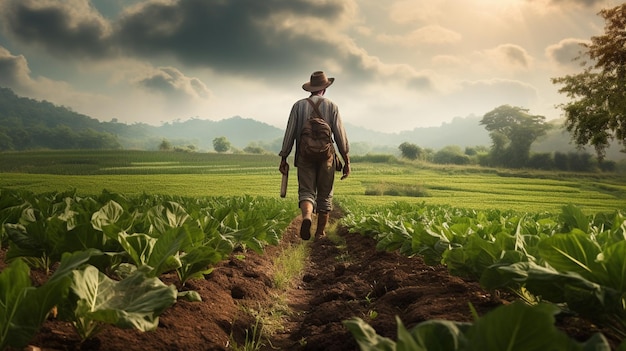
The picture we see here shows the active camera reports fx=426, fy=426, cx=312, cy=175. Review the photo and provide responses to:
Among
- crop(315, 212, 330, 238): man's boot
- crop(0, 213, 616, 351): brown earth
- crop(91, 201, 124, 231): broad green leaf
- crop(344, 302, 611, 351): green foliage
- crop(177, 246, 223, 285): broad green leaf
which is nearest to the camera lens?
crop(344, 302, 611, 351): green foliage

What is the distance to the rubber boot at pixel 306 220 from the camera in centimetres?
632

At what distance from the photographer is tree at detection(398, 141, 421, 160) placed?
215ft

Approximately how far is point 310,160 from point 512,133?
59.9m

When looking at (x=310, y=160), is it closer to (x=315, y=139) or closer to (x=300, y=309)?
(x=315, y=139)

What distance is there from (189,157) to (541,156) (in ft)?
124

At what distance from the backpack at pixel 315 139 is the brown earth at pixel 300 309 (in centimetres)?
206

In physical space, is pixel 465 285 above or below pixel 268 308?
above

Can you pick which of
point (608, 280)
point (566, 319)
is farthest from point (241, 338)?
point (608, 280)

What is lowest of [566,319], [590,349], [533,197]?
[533,197]

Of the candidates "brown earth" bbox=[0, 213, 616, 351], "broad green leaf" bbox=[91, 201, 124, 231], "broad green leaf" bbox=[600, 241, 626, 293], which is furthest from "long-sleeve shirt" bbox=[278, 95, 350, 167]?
"broad green leaf" bbox=[600, 241, 626, 293]

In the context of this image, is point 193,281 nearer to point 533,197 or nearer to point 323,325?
point 323,325

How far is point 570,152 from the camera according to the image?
4497 centimetres

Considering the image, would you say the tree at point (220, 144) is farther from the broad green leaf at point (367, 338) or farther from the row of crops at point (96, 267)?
the broad green leaf at point (367, 338)

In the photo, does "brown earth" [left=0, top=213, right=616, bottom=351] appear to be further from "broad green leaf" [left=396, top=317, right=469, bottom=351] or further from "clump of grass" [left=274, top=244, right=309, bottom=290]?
"broad green leaf" [left=396, top=317, right=469, bottom=351]
